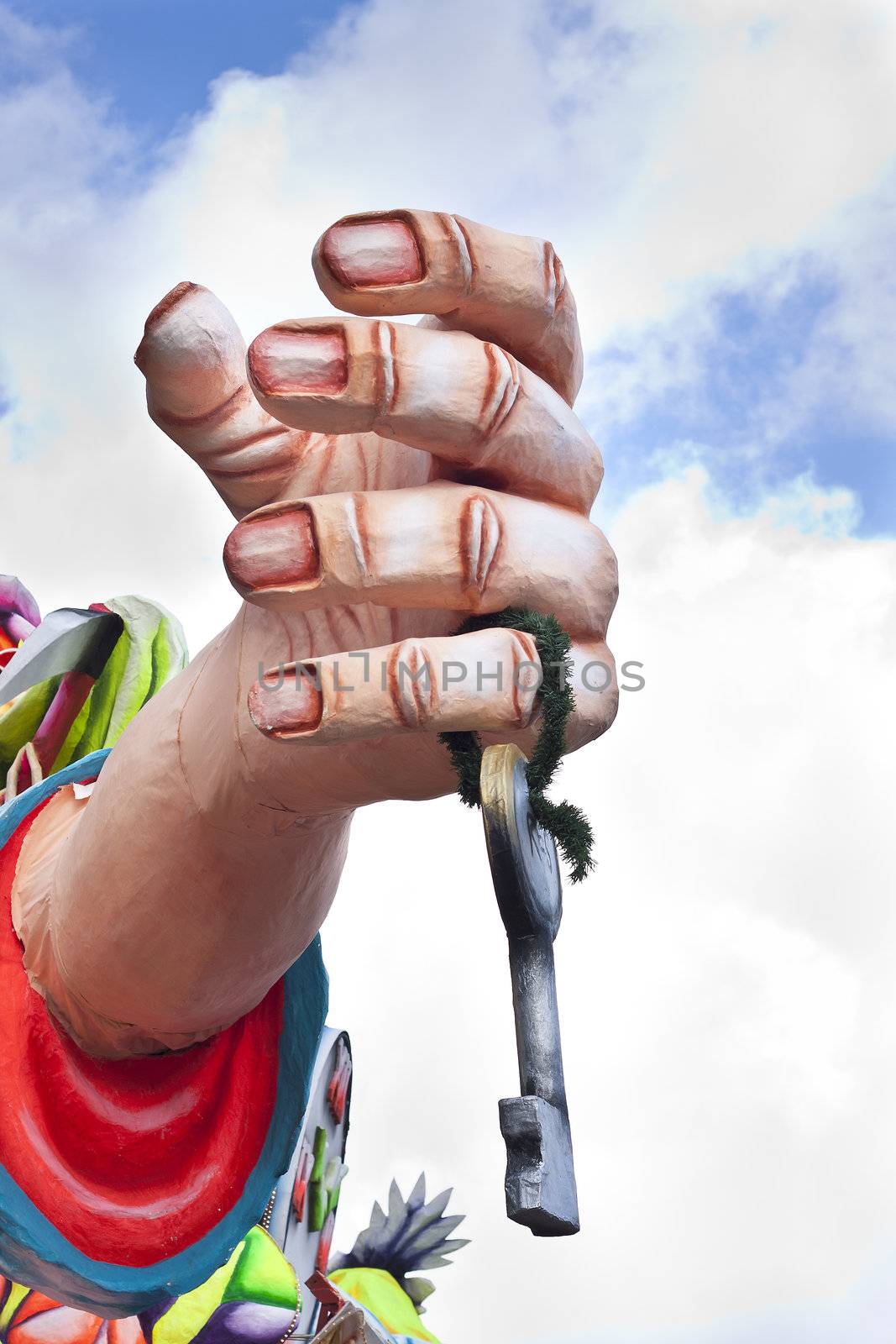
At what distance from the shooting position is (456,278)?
1.33 metres

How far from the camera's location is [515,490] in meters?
1.40

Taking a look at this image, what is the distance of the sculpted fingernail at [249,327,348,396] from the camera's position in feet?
4.21

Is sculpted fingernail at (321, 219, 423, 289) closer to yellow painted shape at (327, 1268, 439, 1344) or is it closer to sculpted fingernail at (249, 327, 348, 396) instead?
sculpted fingernail at (249, 327, 348, 396)

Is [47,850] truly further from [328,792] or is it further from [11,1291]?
[11,1291]

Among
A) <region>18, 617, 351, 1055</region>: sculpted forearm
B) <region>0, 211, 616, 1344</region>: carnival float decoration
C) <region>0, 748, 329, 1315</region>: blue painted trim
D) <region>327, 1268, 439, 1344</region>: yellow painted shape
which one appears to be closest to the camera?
<region>0, 211, 616, 1344</region>: carnival float decoration

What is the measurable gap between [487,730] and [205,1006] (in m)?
0.70

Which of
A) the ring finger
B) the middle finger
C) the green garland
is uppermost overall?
the middle finger

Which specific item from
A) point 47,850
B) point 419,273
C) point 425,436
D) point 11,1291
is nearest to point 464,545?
point 425,436

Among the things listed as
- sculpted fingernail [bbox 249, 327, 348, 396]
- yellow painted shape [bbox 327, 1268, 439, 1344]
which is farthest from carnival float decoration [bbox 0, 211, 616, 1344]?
yellow painted shape [bbox 327, 1268, 439, 1344]

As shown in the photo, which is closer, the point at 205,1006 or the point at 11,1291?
the point at 205,1006

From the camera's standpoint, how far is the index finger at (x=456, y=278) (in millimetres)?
1304

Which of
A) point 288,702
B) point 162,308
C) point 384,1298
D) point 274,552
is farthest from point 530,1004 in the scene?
point 384,1298

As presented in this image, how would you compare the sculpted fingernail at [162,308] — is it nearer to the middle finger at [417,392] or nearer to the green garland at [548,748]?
the middle finger at [417,392]

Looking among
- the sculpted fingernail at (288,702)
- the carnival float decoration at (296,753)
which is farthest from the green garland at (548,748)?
the sculpted fingernail at (288,702)
